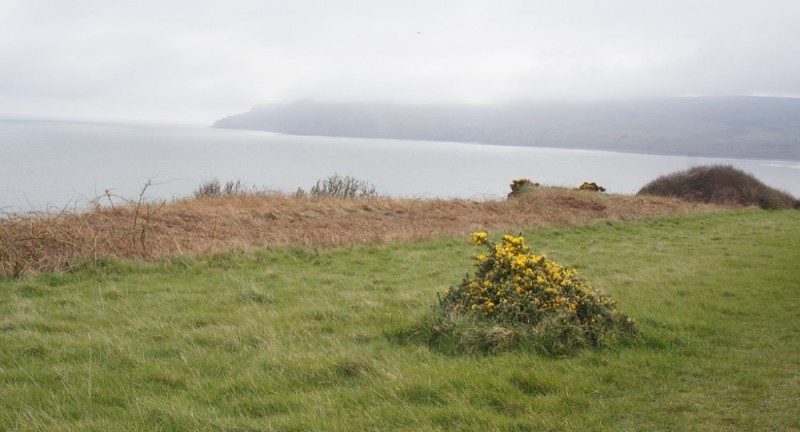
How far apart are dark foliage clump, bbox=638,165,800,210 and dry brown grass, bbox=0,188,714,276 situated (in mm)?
8864

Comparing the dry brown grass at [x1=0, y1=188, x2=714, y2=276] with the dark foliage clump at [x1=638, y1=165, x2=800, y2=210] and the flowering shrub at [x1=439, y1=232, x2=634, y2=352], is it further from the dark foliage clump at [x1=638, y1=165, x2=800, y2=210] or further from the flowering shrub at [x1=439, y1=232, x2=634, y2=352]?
the dark foliage clump at [x1=638, y1=165, x2=800, y2=210]

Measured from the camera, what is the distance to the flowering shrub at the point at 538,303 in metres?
6.89

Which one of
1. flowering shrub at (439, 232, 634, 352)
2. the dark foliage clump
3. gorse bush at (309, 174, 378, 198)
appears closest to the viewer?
flowering shrub at (439, 232, 634, 352)

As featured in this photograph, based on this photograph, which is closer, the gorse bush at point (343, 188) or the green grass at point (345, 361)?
the green grass at point (345, 361)

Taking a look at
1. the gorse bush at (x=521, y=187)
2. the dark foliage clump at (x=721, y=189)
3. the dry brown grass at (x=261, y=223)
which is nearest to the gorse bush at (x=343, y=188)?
the dry brown grass at (x=261, y=223)

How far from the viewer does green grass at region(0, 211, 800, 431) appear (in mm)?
4926

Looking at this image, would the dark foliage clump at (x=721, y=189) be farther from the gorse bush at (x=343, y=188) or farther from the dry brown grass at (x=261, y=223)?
the gorse bush at (x=343, y=188)

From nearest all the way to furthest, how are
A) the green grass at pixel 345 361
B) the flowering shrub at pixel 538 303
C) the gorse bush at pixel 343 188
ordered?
the green grass at pixel 345 361, the flowering shrub at pixel 538 303, the gorse bush at pixel 343 188

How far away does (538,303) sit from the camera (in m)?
7.32

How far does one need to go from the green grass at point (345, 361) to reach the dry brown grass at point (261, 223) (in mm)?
1212

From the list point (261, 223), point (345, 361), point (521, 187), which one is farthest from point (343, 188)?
point (345, 361)

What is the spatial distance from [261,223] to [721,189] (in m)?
33.1

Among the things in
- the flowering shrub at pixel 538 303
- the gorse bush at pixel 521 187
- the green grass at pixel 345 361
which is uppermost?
the gorse bush at pixel 521 187

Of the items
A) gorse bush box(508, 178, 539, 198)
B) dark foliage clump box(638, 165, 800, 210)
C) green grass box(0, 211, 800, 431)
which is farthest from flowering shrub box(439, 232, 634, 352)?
dark foliage clump box(638, 165, 800, 210)
